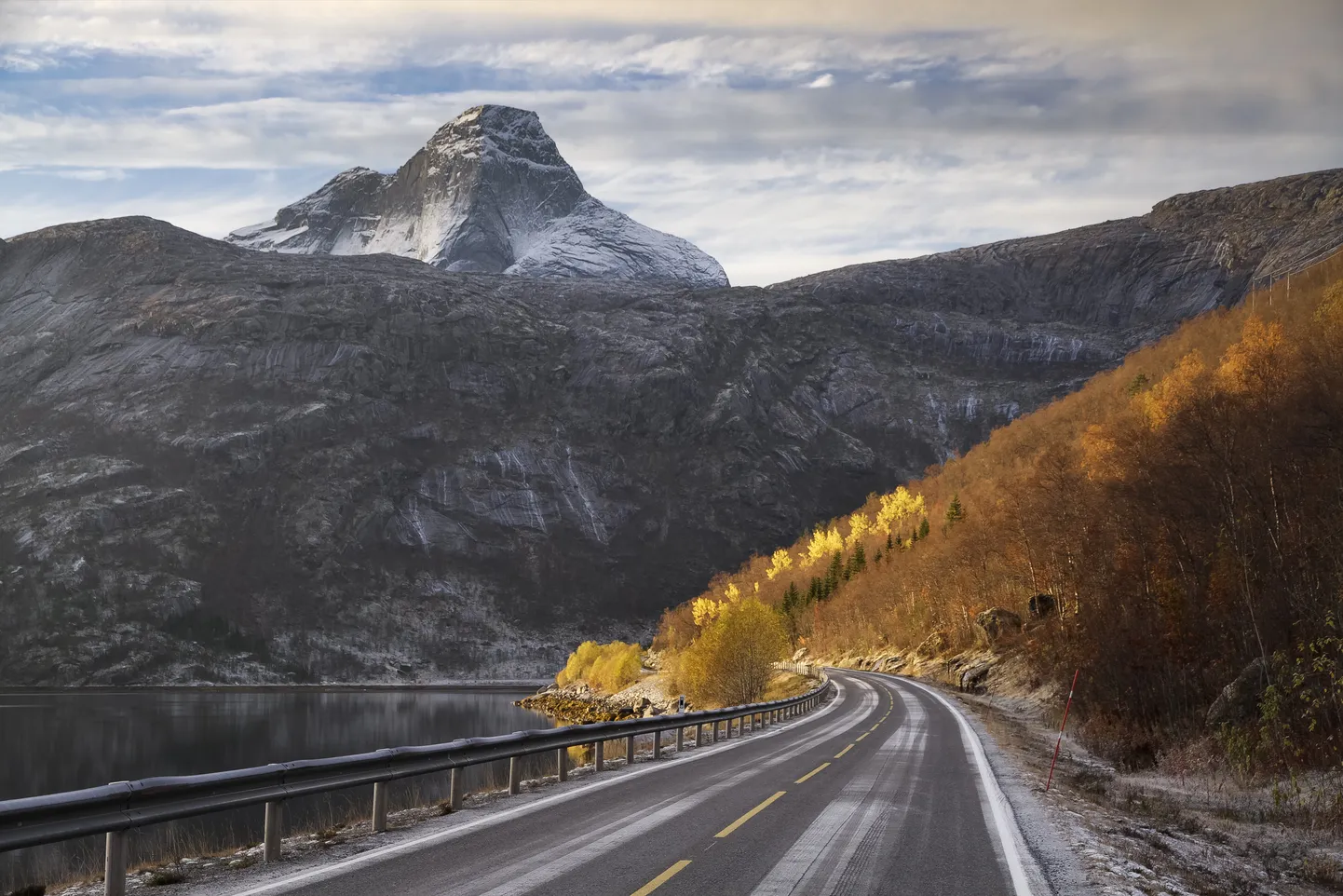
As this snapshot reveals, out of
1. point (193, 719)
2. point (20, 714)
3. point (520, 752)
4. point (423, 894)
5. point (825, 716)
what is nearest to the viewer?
point (423, 894)

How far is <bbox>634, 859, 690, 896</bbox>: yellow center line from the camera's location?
9.72 metres

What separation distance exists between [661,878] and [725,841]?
2.28 m

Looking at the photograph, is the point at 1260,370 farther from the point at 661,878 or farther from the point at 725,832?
the point at 661,878

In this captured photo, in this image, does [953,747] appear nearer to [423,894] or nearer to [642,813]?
[642,813]

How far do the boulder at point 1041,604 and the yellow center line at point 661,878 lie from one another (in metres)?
51.6

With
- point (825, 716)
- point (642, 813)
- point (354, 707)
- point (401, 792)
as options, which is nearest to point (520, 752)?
point (642, 813)

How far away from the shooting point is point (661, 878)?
33.7ft

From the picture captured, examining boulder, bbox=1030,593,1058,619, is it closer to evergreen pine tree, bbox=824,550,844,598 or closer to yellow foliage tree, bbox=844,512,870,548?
evergreen pine tree, bbox=824,550,844,598

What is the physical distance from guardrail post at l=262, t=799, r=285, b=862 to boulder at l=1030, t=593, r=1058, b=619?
53001 mm

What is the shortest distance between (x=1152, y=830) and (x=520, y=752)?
10381 millimetres

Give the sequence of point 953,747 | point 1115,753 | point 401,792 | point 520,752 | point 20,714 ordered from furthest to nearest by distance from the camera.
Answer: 1. point 20,714
2. point 401,792
3. point 1115,753
4. point 953,747
5. point 520,752

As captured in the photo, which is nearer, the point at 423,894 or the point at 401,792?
the point at 423,894

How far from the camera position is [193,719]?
355ft

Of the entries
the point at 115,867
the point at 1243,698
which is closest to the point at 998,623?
the point at 1243,698
